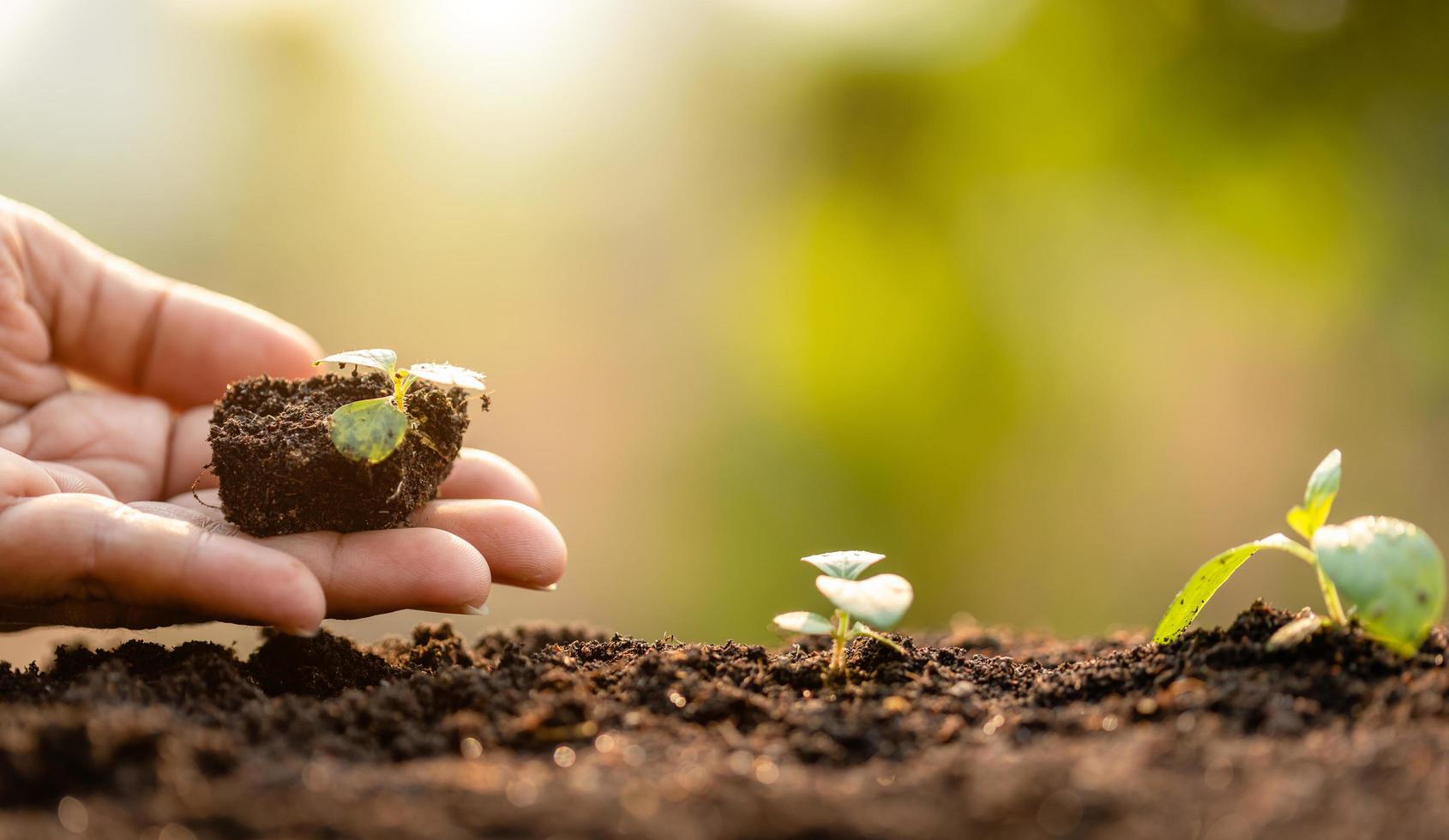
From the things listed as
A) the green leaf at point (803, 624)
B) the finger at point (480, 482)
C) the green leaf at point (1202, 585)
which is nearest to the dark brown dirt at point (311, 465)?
the finger at point (480, 482)

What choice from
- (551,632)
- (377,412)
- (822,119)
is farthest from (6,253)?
(822,119)

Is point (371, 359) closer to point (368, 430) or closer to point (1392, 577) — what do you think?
point (368, 430)

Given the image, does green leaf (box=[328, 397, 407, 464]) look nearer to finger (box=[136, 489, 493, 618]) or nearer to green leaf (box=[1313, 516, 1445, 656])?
finger (box=[136, 489, 493, 618])

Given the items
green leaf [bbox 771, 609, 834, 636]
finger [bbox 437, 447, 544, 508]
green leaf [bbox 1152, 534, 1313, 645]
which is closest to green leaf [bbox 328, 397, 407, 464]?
finger [bbox 437, 447, 544, 508]

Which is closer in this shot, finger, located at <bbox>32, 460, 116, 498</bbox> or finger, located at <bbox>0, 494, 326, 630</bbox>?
finger, located at <bbox>0, 494, 326, 630</bbox>

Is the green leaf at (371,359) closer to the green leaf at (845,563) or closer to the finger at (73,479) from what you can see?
the finger at (73,479)

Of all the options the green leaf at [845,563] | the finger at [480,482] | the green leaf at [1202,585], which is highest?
the green leaf at [1202,585]

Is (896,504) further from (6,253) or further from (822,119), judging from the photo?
(6,253)

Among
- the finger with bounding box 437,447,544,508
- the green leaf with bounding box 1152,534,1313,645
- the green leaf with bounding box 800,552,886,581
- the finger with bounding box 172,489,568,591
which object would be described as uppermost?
the green leaf with bounding box 1152,534,1313,645
